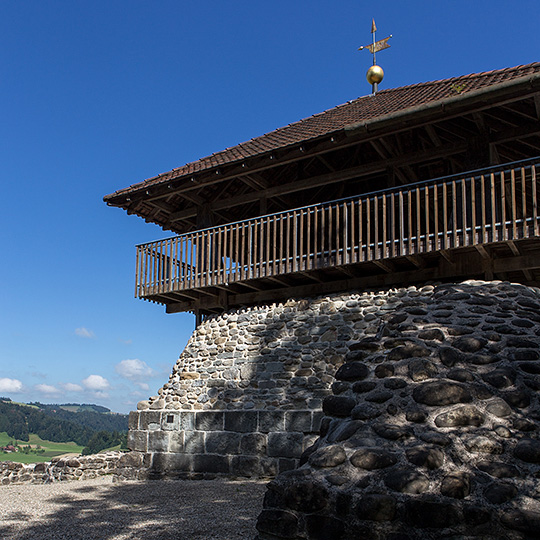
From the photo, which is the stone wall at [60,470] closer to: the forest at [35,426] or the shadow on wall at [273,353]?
the shadow on wall at [273,353]

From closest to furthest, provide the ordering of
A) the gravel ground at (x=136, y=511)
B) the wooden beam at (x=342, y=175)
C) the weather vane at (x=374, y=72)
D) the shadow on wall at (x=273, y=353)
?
the gravel ground at (x=136, y=511)
the shadow on wall at (x=273, y=353)
the wooden beam at (x=342, y=175)
the weather vane at (x=374, y=72)

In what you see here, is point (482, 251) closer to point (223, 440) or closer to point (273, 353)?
point (273, 353)

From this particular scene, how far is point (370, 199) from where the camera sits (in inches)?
354

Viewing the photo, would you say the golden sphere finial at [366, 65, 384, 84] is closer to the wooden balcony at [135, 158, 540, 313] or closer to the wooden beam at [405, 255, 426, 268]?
the wooden balcony at [135, 158, 540, 313]

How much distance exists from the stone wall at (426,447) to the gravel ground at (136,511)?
5.03ft

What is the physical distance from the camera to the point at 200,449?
358 inches

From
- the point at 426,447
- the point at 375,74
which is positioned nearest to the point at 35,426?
the point at 375,74

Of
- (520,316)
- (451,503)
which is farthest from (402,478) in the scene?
(520,316)

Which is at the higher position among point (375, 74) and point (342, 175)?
point (375, 74)

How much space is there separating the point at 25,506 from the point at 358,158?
785 cm

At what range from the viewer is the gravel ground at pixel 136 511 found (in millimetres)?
4949

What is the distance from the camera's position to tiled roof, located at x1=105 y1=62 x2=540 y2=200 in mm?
9430

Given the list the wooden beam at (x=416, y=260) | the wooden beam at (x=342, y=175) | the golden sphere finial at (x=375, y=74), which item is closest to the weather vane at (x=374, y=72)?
the golden sphere finial at (x=375, y=74)

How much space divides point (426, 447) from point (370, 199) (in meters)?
6.15
